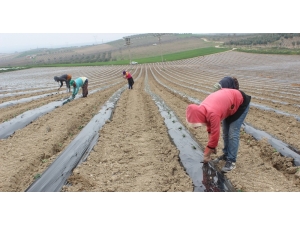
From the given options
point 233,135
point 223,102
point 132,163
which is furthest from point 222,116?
point 132,163

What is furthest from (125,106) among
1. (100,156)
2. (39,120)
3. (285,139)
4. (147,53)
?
(147,53)

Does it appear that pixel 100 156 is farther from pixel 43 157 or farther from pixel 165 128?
pixel 165 128

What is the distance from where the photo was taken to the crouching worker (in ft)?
9.09

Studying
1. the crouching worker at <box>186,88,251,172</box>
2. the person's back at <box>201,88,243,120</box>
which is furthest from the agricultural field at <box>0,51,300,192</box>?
the person's back at <box>201,88,243,120</box>

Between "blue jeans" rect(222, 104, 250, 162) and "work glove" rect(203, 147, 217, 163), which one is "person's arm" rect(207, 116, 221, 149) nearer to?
"work glove" rect(203, 147, 217, 163)

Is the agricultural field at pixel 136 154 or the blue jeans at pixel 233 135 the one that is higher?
the blue jeans at pixel 233 135

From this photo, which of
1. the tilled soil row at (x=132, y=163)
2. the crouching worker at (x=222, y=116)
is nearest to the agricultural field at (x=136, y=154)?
the tilled soil row at (x=132, y=163)

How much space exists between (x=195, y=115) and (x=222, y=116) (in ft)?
1.58

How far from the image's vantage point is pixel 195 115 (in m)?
2.73

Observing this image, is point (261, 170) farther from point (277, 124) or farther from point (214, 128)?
point (277, 124)

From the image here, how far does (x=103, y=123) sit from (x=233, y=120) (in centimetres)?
370

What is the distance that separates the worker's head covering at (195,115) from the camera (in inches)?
107

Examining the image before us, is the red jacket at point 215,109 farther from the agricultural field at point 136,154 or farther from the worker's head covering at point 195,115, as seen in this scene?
the agricultural field at point 136,154

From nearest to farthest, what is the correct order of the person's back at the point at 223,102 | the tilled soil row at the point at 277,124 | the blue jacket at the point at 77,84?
the person's back at the point at 223,102 < the tilled soil row at the point at 277,124 < the blue jacket at the point at 77,84
